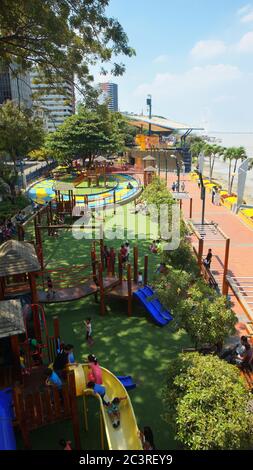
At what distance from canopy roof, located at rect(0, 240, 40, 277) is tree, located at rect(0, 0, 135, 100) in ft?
23.9

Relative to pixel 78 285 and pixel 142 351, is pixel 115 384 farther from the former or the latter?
pixel 78 285

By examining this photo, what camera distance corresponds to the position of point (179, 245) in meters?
15.2

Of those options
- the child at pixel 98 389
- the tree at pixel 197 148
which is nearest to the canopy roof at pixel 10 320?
the child at pixel 98 389

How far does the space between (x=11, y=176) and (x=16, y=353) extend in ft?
78.0

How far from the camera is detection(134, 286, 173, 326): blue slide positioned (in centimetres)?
1241

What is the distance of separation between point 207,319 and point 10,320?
4755 mm

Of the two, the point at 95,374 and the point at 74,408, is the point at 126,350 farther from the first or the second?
the point at 74,408

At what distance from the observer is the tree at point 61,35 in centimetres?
1137

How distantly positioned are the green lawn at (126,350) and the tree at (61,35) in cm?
938

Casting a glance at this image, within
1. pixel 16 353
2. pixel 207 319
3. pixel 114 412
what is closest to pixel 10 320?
pixel 16 353

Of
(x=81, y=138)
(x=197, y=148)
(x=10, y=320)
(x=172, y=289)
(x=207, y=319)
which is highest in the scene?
(x=81, y=138)

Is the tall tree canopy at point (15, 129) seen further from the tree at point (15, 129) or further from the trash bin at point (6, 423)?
the trash bin at point (6, 423)

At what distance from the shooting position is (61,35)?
39.0 ft

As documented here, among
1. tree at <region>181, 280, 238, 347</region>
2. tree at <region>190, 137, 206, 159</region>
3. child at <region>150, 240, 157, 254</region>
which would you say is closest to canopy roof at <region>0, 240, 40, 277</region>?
tree at <region>181, 280, 238, 347</region>
